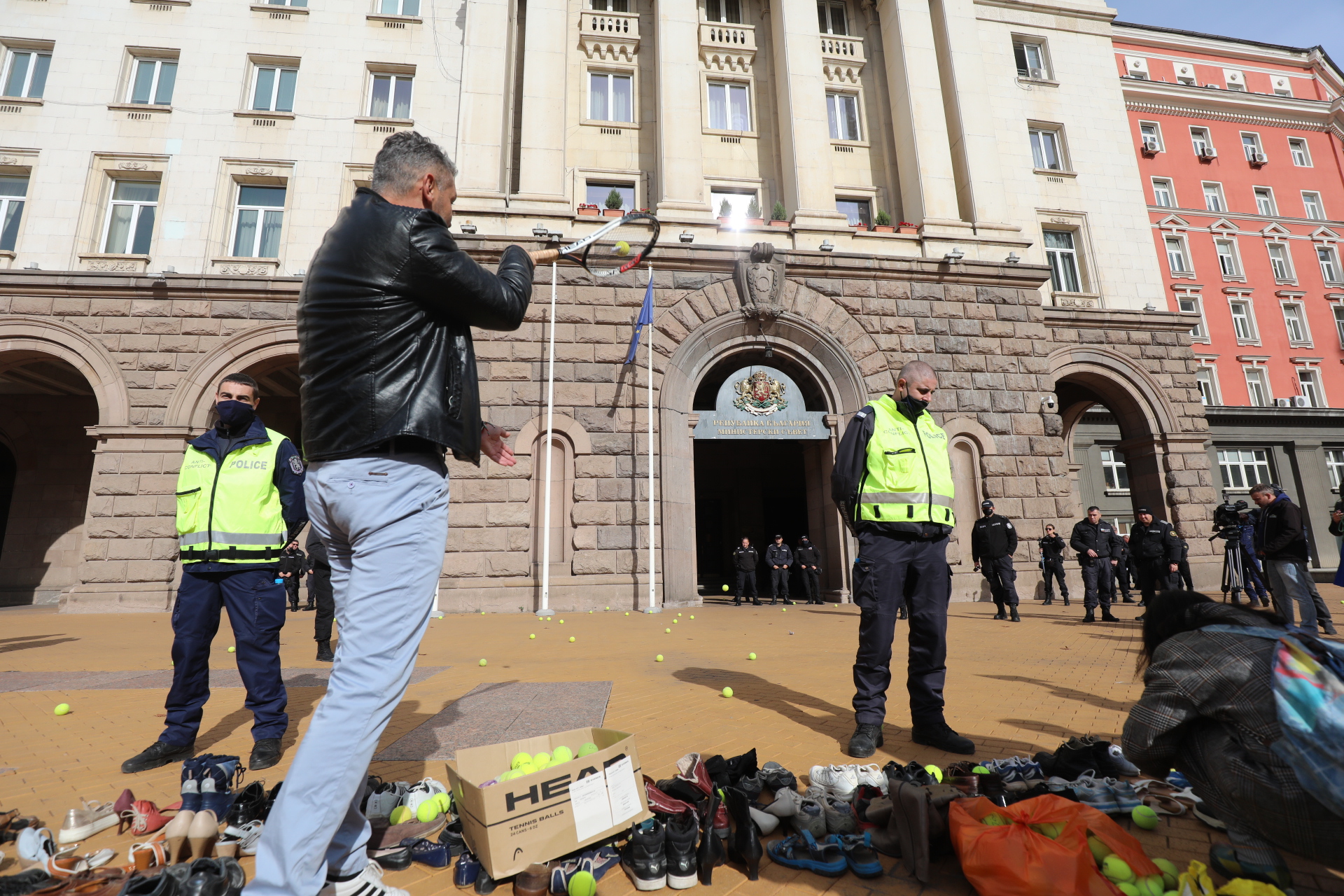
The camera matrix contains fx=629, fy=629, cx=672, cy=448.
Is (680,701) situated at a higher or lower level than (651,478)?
lower

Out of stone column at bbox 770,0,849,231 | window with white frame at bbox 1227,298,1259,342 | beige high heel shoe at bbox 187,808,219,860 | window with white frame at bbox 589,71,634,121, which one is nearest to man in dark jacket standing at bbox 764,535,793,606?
stone column at bbox 770,0,849,231

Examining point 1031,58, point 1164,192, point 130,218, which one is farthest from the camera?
point 1164,192

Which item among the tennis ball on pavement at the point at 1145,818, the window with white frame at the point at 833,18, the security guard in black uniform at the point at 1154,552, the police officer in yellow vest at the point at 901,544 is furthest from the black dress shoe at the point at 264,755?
the window with white frame at the point at 833,18

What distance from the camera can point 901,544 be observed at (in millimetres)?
3875

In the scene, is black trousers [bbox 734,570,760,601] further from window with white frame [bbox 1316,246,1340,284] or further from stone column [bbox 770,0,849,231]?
window with white frame [bbox 1316,246,1340,284]

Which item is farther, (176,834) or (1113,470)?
(1113,470)

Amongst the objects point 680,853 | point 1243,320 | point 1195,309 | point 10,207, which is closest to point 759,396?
point 680,853

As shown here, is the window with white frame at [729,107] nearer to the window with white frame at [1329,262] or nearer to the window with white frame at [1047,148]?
the window with white frame at [1047,148]

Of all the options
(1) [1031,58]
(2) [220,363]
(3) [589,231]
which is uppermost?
(1) [1031,58]

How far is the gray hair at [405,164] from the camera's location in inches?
86.1

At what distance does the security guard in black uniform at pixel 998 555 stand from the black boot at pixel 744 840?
9394mm

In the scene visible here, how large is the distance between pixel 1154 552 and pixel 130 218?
71.4 feet

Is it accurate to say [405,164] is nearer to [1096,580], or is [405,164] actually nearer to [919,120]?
[1096,580]

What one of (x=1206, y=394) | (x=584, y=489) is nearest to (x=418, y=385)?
(x=584, y=489)
